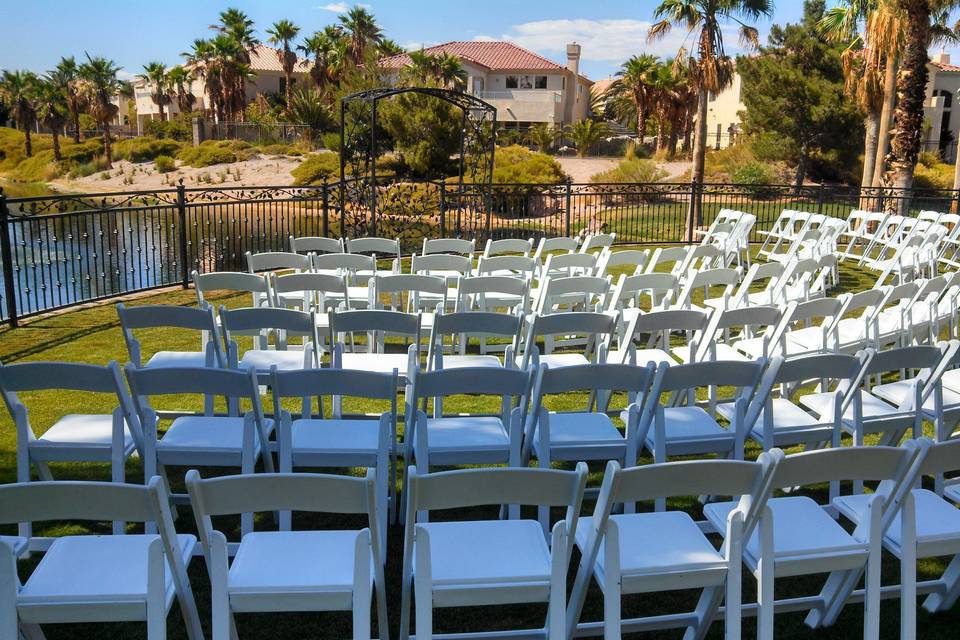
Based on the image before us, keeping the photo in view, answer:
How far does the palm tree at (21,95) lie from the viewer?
5584cm

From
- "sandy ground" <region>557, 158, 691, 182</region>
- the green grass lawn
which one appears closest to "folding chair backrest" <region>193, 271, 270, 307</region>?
A: the green grass lawn

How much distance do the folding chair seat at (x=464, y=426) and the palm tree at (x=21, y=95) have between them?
59657mm

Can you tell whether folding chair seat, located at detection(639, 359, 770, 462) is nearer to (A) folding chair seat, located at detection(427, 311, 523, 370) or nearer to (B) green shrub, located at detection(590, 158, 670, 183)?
(A) folding chair seat, located at detection(427, 311, 523, 370)

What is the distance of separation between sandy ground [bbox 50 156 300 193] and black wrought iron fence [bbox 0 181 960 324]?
1376 centimetres

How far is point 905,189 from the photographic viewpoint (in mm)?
16766

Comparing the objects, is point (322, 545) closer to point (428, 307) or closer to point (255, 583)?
point (255, 583)

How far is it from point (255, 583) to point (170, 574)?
34cm

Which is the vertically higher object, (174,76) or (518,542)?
(174,76)

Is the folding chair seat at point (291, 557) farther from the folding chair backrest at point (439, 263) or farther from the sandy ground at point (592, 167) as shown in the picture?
the sandy ground at point (592, 167)

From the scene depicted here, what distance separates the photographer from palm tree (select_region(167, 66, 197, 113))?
57.1 m

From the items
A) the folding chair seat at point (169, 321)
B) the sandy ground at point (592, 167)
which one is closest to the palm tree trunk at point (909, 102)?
the folding chair seat at point (169, 321)

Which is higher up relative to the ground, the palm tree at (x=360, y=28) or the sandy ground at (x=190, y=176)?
the palm tree at (x=360, y=28)

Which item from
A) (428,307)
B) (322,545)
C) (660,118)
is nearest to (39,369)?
(322,545)

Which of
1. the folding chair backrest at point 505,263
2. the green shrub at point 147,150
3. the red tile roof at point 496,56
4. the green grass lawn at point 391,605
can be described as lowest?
the green grass lawn at point 391,605
